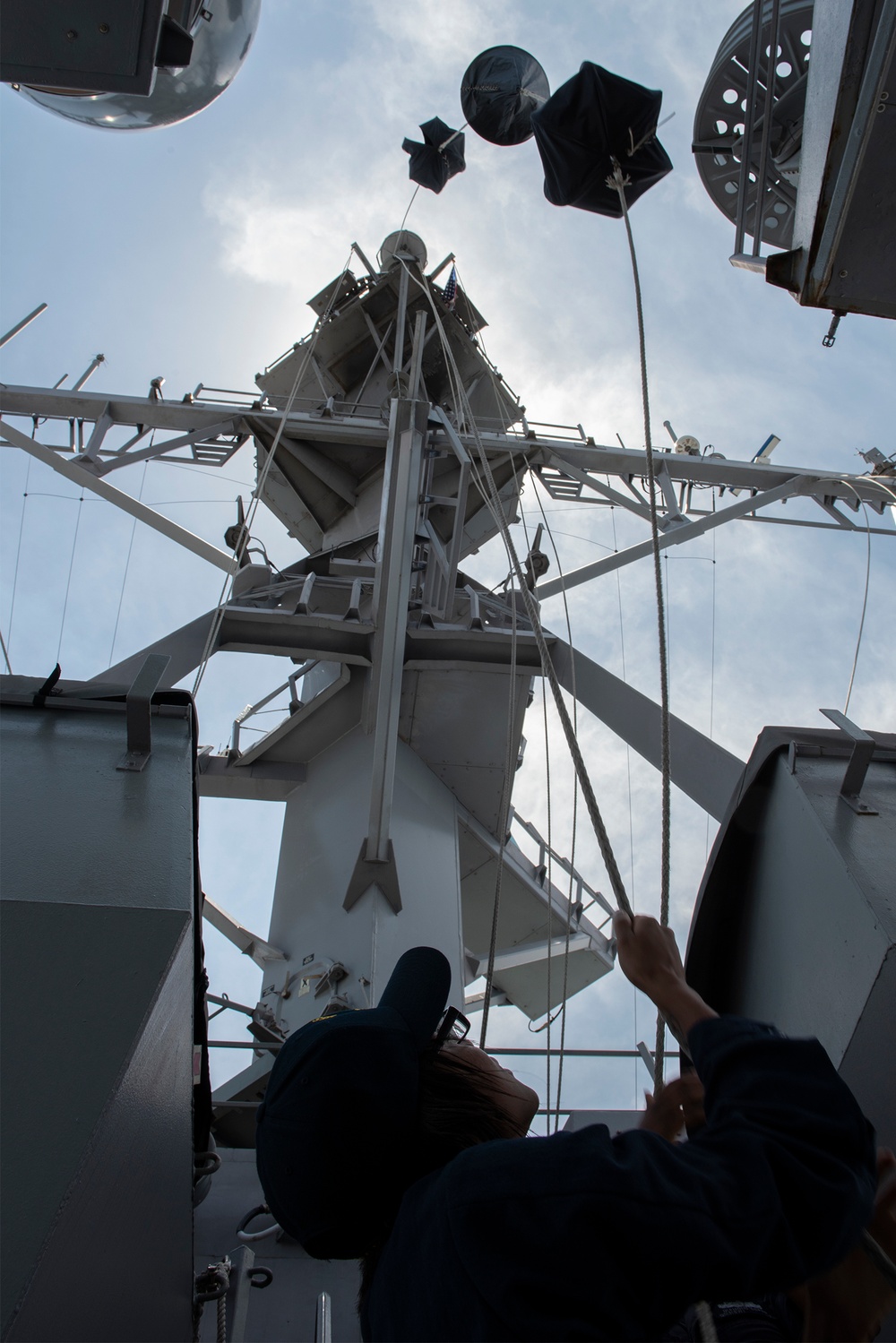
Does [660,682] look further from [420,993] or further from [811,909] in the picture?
[420,993]

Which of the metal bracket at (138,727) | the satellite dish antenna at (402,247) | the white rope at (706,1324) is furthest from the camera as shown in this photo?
Result: the satellite dish antenna at (402,247)

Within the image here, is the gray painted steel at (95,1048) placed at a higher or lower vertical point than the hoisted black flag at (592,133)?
lower

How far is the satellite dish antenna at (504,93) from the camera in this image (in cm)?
818

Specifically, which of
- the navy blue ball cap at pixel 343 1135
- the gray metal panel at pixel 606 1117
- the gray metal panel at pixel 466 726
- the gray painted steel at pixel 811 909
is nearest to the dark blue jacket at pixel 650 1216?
the navy blue ball cap at pixel 343 1135

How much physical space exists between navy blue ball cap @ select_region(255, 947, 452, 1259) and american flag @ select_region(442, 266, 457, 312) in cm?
1161

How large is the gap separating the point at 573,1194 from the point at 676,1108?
0.73 meters

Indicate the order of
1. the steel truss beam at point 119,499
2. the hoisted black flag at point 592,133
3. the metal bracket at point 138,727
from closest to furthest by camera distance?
1. the metal bracket at point 138,727
2. the hoisted black flag at point 592,133
3. the steel truss beam at point 119,499

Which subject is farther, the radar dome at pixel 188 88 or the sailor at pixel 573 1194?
the radar dome at pixel 188 88

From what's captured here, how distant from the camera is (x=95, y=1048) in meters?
1.04

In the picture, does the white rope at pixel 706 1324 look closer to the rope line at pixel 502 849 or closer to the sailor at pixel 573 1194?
the sailor at pixel 573 1194

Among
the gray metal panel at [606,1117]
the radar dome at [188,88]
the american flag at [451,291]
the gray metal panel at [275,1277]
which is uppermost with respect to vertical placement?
the american flag at [451,291]

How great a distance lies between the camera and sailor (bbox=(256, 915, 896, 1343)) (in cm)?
86

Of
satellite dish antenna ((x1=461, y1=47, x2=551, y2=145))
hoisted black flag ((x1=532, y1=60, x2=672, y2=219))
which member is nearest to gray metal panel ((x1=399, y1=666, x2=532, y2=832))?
hoisted black flag ((x1=532, y1=60, x2=672, y2=219))

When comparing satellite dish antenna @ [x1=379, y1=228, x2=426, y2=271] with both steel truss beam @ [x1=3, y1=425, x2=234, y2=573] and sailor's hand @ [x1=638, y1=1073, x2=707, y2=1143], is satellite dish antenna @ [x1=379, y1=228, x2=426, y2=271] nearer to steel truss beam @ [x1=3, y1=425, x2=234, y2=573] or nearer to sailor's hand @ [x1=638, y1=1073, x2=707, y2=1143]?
steel truss beam @ [x1=3, y1=425, x2=234, y2=573]
